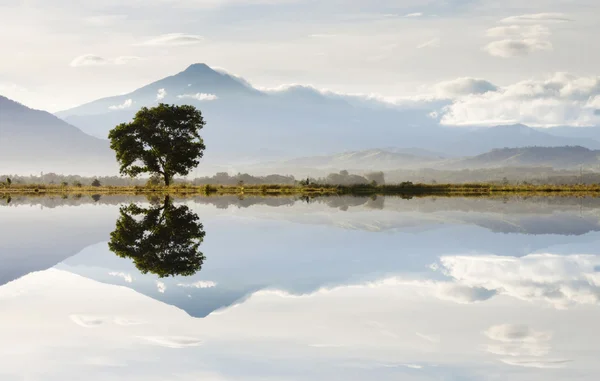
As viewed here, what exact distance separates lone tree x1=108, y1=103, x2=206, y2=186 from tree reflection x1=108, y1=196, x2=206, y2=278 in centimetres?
4197

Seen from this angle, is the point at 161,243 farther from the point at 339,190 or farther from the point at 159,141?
the point at 159,141

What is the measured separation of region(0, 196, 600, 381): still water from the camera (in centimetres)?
910

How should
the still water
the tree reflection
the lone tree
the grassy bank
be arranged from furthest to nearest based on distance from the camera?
the lone tree, the grassy bank, the tree reflection, the still water

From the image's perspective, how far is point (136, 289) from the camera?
1386cm

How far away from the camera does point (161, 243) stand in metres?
Answer: 20.9

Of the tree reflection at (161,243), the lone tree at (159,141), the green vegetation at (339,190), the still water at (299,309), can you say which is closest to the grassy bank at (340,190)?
the green vegetation at (339,190)

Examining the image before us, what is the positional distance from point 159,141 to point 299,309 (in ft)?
207

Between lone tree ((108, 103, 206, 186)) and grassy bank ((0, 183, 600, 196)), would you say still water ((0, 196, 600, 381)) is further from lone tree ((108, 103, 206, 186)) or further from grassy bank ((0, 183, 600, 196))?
lone tree ((108, 103, 206, 186))

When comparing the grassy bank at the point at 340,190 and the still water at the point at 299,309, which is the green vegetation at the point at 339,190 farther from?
the still water at the point at 299,309

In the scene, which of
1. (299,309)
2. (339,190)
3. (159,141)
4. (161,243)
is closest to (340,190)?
(339,190)

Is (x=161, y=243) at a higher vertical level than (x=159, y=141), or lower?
lower

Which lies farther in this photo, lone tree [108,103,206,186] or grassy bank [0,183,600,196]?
lone tree [108,103,206,186]

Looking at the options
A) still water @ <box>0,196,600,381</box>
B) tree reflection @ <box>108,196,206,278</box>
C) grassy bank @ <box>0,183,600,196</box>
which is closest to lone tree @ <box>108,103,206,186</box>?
grassy bank @ <box>0,183,600,196</box>

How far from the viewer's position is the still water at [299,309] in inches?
358
